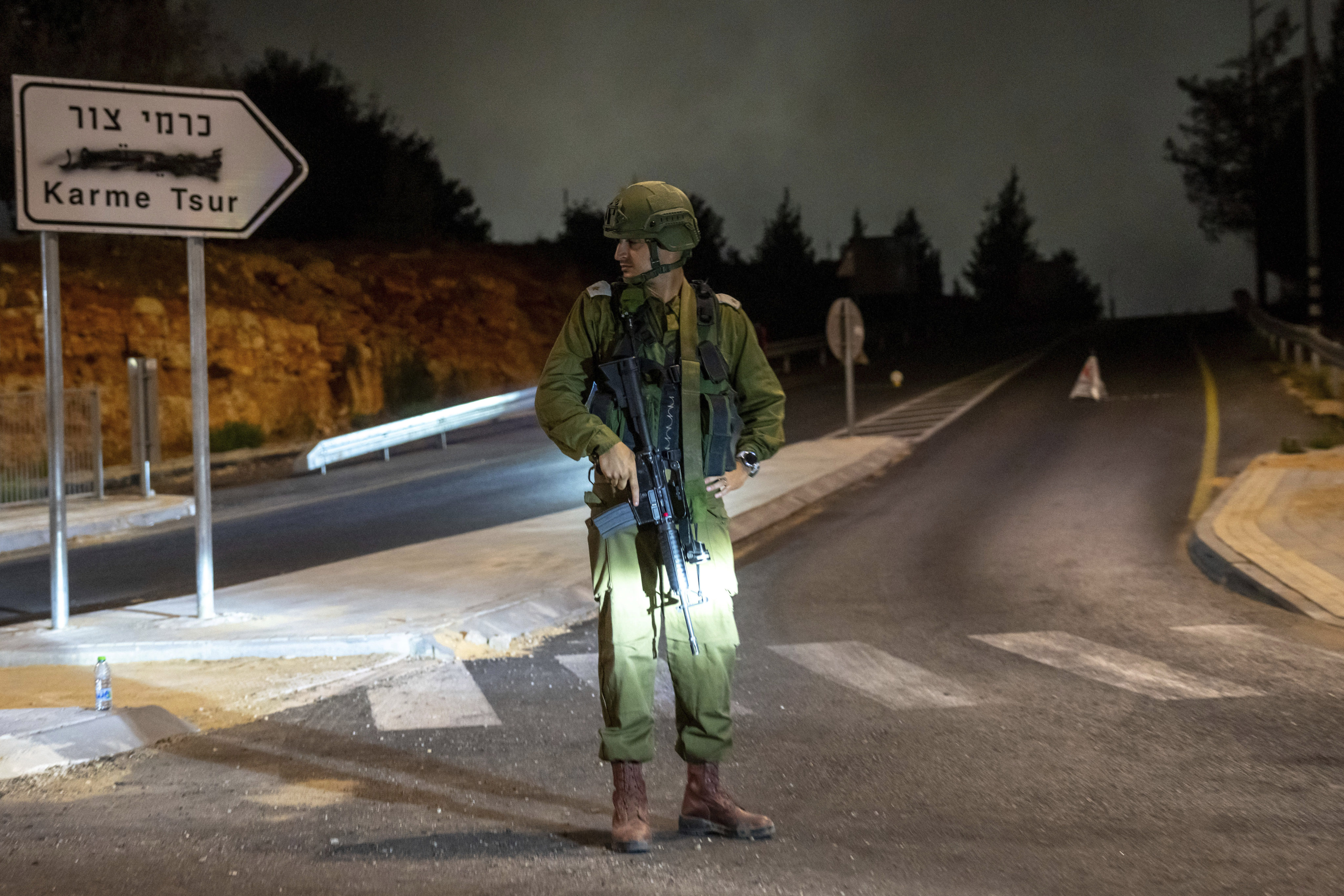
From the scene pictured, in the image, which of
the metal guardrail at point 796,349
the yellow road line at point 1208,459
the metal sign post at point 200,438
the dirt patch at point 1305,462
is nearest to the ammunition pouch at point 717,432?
the metal sign post at point 200,438

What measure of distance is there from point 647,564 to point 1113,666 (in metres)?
3.96

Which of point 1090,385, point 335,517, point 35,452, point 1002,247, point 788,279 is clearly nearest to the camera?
point 335,517

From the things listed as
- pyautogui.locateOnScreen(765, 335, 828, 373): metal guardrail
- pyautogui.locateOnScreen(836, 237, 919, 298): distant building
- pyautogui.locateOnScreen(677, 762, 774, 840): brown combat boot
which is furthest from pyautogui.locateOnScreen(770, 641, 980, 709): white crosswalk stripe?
pyautogui.locateOnScreen(836, 237, 919, 298): distant building

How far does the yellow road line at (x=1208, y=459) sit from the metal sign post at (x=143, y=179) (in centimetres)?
969

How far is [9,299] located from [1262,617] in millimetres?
21367

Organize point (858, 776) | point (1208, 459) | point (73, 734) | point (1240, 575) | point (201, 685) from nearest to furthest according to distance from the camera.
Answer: point (858, 776) → point (73, 734) → point (201, 685) → point (1240, 575) → point (1208, 459)

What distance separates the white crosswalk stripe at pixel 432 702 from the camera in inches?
252

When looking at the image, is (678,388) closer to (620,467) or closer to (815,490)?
(620,467)

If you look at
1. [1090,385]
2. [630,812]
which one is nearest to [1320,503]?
[630,812]

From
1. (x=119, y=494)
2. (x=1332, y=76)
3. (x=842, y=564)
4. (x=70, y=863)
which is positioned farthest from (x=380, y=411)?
(x=1332, y=76)

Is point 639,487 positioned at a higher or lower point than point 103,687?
higher

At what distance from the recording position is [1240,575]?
10.1 m

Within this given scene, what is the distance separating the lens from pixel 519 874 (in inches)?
164

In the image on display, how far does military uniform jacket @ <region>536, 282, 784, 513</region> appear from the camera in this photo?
179 inches
